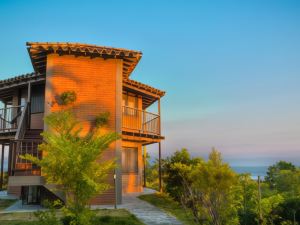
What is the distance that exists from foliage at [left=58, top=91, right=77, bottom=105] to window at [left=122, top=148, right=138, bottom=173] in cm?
591

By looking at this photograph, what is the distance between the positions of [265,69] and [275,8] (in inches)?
247

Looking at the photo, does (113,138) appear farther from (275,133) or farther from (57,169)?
(275,133)

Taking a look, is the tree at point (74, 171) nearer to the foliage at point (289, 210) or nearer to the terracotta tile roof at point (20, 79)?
the foliage at point (289, 210)

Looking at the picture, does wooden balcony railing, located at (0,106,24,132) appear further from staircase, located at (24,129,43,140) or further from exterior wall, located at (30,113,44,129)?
staircase, located at (24,129,43,140)

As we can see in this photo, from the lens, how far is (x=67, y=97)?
504 inches

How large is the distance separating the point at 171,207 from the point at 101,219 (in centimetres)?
425

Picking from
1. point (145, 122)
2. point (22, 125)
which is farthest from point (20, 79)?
point (145, 122)

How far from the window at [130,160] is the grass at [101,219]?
6981 mm

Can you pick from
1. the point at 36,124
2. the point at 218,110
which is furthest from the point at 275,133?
the point at 36,124

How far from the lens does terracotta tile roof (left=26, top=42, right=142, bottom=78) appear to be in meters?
12.6

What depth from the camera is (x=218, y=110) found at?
931 inches

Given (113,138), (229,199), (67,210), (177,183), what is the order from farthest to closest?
(177,183), (113,138), (67,210), (229,199)

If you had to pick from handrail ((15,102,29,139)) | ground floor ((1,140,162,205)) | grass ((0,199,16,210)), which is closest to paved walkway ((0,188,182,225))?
grass ((0,199,16,210))

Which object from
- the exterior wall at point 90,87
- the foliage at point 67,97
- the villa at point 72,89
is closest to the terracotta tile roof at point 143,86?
the villa at point 72,89
